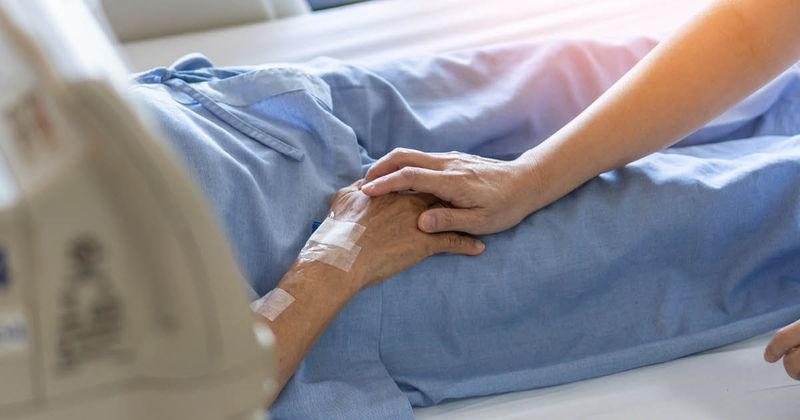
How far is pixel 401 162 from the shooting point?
1150 mm

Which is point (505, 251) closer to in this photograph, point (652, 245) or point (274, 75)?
point (652, 245)

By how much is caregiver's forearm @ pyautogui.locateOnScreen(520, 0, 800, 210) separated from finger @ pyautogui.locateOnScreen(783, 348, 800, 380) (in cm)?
31

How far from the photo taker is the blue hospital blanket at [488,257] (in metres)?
1.09

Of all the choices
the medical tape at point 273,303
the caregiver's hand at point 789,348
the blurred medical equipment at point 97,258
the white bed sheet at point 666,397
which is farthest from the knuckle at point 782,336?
the blurred medical equipment at point 97,258

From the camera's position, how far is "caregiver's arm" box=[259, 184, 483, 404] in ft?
3.35

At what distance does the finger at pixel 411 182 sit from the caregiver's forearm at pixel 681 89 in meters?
0.13

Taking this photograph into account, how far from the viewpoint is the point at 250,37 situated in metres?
1.83

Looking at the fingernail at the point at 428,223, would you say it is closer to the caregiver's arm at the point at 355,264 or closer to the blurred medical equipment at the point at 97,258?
the caregiver's arm at the point at 355,264

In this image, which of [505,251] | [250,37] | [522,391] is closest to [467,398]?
[522,391]

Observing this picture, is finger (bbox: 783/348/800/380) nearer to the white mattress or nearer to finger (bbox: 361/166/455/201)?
finger (bbox: 361/166/455/201)

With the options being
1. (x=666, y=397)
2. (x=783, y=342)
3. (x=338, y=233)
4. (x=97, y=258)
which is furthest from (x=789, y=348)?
(x=97, y=258)

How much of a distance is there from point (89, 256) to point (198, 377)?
9 cm

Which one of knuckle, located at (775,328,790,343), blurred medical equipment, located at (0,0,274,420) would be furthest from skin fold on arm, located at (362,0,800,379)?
blurred medical equipment, located at (0,0,274,420)

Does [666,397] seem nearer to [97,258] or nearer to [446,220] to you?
[446,220]
